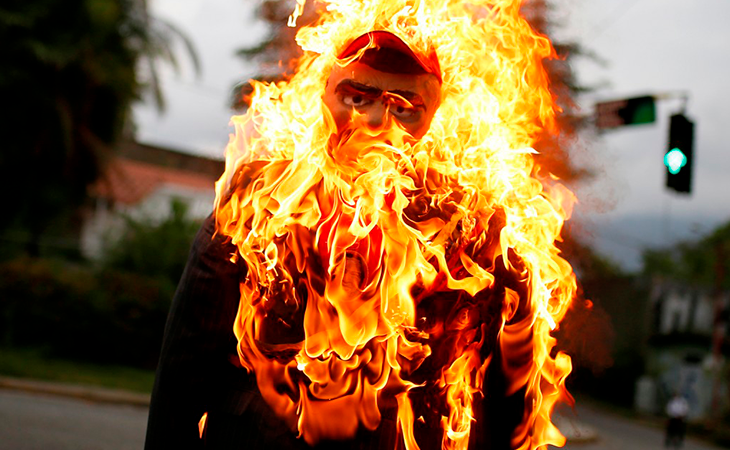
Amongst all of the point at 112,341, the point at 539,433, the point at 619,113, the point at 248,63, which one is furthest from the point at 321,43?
the point at 112,341

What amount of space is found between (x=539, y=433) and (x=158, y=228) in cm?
1740

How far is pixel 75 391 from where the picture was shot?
43.6 ft

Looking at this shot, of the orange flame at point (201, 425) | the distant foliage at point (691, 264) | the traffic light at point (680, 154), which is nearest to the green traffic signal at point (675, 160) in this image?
the traffic light at point (680, 154)

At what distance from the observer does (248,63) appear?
1268 centimetres

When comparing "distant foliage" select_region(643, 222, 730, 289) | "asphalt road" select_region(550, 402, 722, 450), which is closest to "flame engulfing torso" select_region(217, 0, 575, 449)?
"asphalt road" select_region(550, 402, 722, 450)

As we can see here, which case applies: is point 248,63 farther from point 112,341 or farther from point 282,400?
point 282,400

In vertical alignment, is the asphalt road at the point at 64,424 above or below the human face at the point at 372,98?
below

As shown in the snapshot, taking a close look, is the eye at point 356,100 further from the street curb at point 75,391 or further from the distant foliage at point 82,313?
the distant foliage at point 82,313

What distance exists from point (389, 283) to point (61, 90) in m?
20.8

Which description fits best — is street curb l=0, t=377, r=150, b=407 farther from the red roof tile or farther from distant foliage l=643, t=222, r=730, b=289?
distant foliage l=643, t=222, r=730, b=289

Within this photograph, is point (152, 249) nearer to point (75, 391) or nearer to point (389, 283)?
point (75, 391)

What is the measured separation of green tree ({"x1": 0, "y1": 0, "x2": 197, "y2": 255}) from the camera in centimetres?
2027

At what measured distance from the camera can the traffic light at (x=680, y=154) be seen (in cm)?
989

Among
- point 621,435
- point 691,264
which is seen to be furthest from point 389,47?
point 691,264
